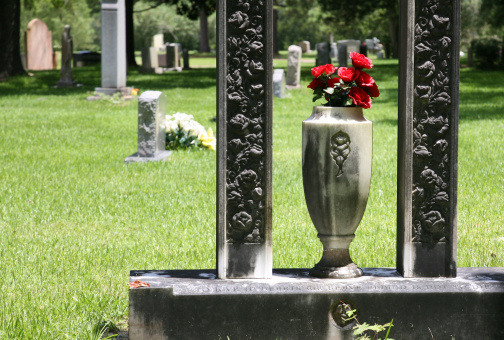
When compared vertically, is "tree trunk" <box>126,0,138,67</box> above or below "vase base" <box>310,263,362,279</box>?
above

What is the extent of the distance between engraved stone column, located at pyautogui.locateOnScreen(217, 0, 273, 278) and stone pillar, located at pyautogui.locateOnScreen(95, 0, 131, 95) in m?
14.2

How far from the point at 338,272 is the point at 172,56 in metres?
29.2

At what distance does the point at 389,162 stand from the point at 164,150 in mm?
3506

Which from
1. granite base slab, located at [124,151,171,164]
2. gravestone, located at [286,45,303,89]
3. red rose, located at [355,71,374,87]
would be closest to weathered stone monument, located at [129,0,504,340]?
red rose, located at [355,71,374,87]

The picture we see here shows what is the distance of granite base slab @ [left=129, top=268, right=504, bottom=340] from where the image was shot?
3.99 m

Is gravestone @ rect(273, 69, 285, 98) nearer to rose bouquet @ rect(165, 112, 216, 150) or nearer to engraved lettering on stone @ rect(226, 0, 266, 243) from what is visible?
rose bouquet @ rect(165, 112, 216, 150)

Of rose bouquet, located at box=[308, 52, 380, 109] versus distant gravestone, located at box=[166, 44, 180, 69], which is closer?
rose bouquet, located at box=[308, 52, 380, 109]

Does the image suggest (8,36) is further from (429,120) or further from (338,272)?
(429,120)

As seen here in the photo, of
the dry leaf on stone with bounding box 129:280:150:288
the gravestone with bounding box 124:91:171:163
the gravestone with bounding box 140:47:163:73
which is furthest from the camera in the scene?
the gravestone with bounding box 140:47:163:73

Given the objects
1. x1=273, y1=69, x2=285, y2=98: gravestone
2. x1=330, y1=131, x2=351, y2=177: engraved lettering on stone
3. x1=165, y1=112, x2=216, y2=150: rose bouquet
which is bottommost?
x1=165, y1=112, x2=216, y2=150: rose bouquet

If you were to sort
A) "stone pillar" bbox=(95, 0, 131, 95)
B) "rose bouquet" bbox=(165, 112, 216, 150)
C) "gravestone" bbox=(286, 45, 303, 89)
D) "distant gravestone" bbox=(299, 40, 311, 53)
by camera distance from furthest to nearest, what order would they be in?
1. "distant gravestone" bbox=(299, 40, 311, 53)
2. "gravestone" bbox=(286, 45, 303, 89)
3. "stone pillar" bbox=(95, 0, 131, 95)
4. "rose bouquet" bbox=(165, 112, 216, 150)

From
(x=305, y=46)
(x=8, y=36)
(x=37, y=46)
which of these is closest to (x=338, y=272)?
(x=8, y=36)

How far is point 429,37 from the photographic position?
162 inches

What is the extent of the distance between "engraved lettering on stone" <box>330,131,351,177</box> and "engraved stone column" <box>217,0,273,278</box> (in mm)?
Answer: 361
